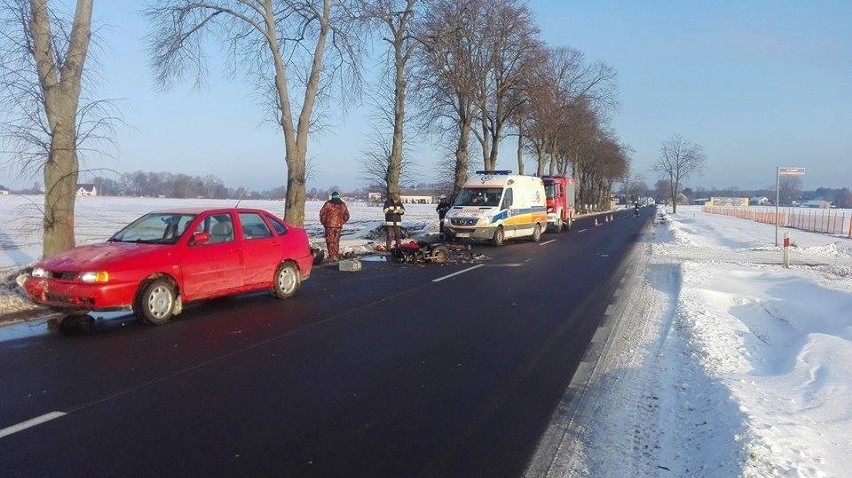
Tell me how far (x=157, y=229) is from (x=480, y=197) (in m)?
16.7

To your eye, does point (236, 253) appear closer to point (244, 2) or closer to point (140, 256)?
point (140, 256)

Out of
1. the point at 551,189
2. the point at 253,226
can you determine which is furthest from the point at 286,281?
the point at 551,189

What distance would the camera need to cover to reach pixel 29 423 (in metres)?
5.05

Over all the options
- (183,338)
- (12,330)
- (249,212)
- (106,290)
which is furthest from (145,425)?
(249,212)

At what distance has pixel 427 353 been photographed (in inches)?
298

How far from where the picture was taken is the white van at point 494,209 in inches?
957

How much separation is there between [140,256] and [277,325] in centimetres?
200

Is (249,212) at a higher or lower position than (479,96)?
lower

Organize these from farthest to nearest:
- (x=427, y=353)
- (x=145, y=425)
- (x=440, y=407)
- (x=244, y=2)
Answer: (x=244, y=2) < (x=427, y=353) < (x=440, y=407) < (x=145, y=425)

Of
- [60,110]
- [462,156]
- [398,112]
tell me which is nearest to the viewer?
[60,110]

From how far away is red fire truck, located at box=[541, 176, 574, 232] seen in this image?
36.6 metres

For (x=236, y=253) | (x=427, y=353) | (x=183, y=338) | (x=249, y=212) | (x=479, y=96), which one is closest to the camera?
(x=427, y=353)

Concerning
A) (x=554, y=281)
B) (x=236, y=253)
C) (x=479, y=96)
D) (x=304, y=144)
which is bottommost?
A: (x=554, y=281)

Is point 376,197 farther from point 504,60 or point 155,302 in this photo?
point 155,302
